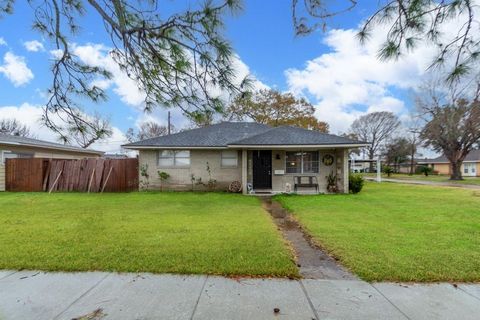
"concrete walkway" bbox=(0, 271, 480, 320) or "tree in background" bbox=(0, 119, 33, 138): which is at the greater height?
"tree in background" bbox=(0, 119, 33, 138)

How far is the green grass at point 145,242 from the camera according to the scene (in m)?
4.04

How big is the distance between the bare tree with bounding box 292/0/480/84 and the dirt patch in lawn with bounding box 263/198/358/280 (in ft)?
8.86

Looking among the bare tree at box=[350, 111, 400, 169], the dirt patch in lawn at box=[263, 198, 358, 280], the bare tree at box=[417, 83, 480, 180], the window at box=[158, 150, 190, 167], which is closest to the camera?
the dirt patch in lawn at box=[263, 198, 358, 280]

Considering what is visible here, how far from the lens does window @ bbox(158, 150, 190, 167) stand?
14859 millimetres

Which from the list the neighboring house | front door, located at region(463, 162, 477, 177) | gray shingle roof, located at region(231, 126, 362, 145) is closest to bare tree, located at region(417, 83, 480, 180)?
front door, located at region(463, 162, 477, 177)

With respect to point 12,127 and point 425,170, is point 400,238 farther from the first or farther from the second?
point 425,170

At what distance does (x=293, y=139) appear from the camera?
13.7 metres

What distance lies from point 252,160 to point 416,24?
1178 cm

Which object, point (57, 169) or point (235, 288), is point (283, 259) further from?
point (57, 169)

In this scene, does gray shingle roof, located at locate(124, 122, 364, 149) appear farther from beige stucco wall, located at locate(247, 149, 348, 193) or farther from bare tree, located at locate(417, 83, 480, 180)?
bare tree, located at locate(417, 83, 480, 180)

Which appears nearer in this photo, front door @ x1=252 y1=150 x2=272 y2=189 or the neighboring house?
front door @ x1=252 y1=150 x2=272 y2=189

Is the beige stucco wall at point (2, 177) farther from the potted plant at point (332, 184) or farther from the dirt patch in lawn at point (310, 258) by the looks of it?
the potted plant at point (332, 184)

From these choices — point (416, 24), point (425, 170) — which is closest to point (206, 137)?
point (416, 24)

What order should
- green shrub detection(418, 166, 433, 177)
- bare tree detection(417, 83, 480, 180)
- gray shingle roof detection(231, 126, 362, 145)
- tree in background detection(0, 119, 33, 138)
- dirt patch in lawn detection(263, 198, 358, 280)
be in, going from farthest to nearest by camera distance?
green shrub detection(418, 166, 433, 177) < tree in background detection(0, 119, 33, 138) < bare tree detection(417, 83, 480, 180) < gray shingle roof detection(231, 126, 362, 145) < dirt patch in lawn detection(263, 198, 358, 280)
